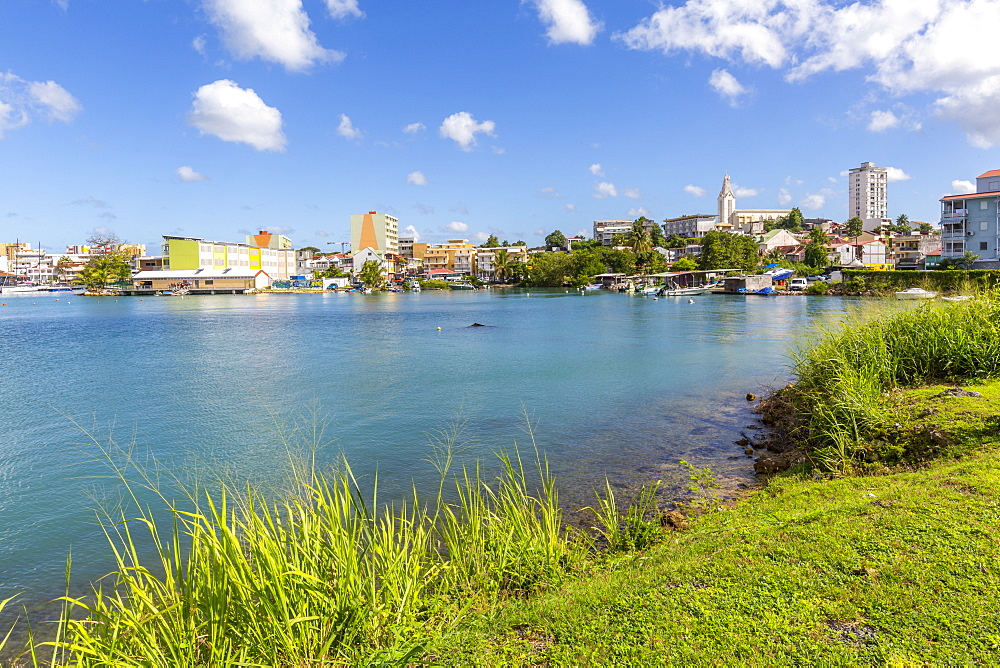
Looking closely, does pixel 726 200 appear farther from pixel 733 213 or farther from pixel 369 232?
pixel 369 232

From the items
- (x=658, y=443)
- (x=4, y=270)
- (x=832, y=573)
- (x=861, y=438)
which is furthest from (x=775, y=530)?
(x=4, y=270)

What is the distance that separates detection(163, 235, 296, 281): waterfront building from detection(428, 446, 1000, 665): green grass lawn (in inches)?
4623

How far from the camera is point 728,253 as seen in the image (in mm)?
96000

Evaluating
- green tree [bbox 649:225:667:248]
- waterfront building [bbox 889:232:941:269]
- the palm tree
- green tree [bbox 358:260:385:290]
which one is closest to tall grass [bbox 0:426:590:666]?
waterfront building [bbox 889:232:941:269]

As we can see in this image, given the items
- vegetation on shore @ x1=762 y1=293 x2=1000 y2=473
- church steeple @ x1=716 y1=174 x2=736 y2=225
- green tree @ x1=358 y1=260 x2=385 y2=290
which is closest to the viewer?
vegetation on shore @ x1=762 y1=293 x2=1000 y2=473

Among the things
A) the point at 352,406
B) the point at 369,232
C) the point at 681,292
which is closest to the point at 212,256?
the point at 369,232

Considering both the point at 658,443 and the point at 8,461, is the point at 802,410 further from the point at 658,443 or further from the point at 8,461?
the point at 8,461

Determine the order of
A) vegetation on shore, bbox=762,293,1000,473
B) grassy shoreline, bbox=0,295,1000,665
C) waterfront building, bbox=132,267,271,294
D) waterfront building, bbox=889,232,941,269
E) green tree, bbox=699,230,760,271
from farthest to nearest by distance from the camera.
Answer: waterfront building, bbox=132,267,271,294 < green tree, bbox=699,230,760,271 < waterfront building, bbox=889,232,941,269 < vegetation on shore, bbox=762,293,1000,473 < grassy shoreline, bbox=0,295,1000,665

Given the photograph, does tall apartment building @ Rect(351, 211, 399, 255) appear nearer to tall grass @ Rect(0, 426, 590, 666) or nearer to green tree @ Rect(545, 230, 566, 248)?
green tree @ Rect(545, 230, 566, 248)

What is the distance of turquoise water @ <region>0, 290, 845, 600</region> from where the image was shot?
9602 mm

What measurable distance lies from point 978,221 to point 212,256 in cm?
11343

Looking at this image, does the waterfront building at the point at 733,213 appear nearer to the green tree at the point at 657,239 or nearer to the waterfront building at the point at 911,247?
the green tree at the point at 657,239

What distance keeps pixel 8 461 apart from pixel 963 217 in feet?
248

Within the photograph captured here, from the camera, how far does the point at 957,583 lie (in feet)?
12.9
